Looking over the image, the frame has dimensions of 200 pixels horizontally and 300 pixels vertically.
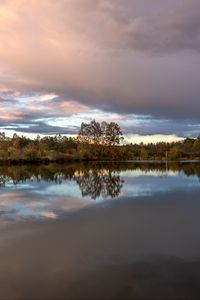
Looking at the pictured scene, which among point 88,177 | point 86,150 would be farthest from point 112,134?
point 88,177

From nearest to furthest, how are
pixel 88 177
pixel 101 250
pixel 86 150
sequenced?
1. pixel 101 250
2. pixel 88 177
3. pixel 86 150

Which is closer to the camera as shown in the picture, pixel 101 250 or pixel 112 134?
pixel 101 250

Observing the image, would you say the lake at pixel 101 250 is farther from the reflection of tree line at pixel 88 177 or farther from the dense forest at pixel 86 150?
the dense forest at pixel 86 150

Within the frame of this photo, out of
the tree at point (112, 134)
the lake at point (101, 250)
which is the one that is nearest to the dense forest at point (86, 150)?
the tree at point (112, 134)

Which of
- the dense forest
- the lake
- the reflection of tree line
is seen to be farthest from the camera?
the dense forest

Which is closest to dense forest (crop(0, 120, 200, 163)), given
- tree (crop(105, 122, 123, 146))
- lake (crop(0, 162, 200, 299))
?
tree (crop(105, 122, 123, 146))

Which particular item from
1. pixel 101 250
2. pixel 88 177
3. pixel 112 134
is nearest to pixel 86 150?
pixel 112 134

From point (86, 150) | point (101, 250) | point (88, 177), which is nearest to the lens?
point (101, 250)

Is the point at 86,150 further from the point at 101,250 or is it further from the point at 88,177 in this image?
the point at 101,250

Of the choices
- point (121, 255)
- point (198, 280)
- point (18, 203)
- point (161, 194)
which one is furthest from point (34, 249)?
point (161, 194)

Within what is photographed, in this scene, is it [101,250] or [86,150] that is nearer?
[101,250]

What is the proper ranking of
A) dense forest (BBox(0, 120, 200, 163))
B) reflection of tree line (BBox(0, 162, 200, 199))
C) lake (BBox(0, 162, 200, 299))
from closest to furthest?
lake (BBox(0, 162, 200, 299)), reflection of tree line (BBox(0, 162, 200, 199)), dense forest (BBox(0, 120, 200, 163))

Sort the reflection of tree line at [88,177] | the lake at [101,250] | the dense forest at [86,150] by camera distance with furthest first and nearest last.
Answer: the dense forest at [86,150], the reflection of tree line at [88,177], the lake at [101,250]

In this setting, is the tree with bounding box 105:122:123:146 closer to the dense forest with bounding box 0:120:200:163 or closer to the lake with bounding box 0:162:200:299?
the dense forest with bounding box 0:120:200:163
